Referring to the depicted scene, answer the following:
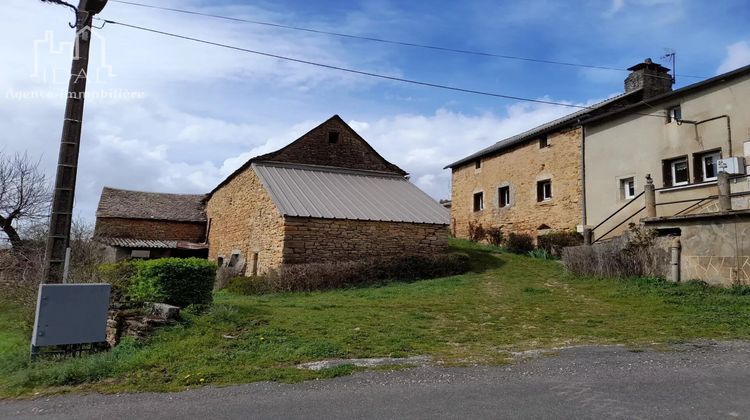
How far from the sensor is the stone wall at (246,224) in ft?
61.4

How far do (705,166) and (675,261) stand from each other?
16.3ft

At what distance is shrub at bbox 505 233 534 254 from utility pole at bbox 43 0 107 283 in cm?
1847

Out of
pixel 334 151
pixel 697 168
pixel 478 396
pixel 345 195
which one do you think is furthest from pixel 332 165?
pixel 478 396

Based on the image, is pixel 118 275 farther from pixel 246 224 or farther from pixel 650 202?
pixel 650 202

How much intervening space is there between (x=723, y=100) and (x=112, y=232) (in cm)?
2920

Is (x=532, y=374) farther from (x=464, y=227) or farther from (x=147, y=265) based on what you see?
(x=464, y=227)

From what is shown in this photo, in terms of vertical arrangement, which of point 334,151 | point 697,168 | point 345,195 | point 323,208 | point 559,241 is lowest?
point 559,241

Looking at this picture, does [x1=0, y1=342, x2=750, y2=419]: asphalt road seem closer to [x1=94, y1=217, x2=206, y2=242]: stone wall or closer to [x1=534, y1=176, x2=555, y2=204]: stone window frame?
[x1=534, y1=176, x2=555, y2=204]: stone window frame

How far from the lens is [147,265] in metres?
9.80

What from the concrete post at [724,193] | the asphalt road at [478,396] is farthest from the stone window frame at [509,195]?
the asphalt road at [478,396]

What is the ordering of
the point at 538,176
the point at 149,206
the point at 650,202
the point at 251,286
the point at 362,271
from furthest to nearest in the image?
the point at 149,206
the point at 538,176
the point at 362,271
the point at 251,286
the point at 650,202

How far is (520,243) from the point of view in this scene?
22641mm

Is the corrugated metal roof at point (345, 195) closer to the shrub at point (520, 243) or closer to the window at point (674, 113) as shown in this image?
the shrub at point (520, 243)

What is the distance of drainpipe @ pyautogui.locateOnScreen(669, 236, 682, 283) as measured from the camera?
13.0 meters
